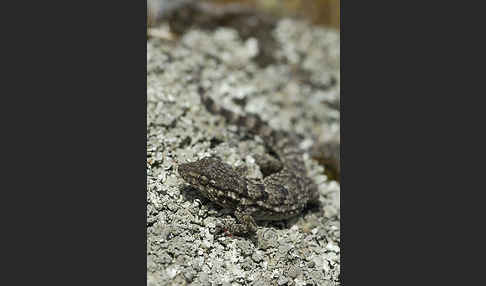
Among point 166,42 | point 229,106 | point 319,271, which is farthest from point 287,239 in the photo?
point 166,42

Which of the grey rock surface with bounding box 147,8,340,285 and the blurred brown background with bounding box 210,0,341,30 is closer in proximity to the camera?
the grey rock surface with bounding box 147,8,340,285

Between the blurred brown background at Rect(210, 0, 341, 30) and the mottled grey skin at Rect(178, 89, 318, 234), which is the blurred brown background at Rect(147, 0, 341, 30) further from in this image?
the mottled grey skin at Rect(178, 89, 318, 234)

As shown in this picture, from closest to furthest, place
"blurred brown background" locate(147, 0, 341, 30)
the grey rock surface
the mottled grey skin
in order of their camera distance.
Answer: the grey rock surface < the mottled grey skin < "blurred brown background" locate(147, 0, 341, 30)

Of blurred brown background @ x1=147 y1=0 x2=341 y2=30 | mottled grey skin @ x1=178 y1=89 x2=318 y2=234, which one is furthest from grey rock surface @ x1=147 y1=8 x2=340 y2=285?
blurred brown background @ x1=147 y1=0 x2=341 y2=30

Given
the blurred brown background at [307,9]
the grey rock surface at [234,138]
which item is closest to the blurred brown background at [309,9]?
the blurred brown background at [307,9]

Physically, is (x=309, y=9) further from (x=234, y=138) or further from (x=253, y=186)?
(x=253, y=186)

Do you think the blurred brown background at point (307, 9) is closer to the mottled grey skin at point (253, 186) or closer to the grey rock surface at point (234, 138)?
the grey rock surface at point (234, 138)

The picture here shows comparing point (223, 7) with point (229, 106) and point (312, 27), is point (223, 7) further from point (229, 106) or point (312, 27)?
point (229, 106)

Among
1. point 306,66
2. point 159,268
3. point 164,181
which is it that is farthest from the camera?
point 306,66
